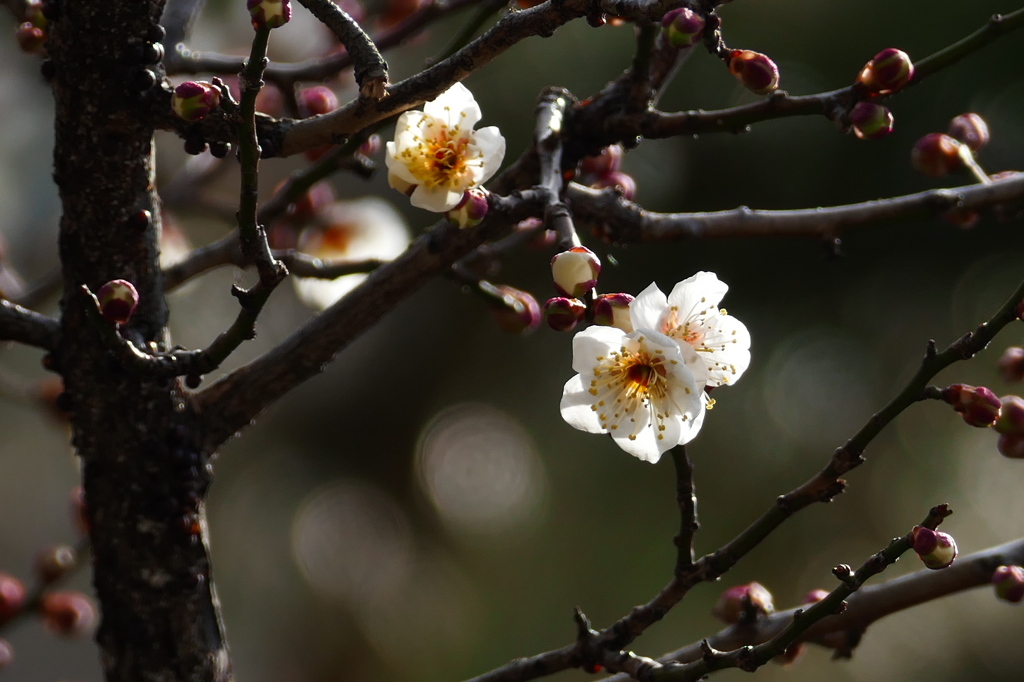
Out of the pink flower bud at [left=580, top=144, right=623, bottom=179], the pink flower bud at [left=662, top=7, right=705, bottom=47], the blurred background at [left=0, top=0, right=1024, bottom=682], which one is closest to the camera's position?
the pink flower bud at [left=662, top=7, right=705, bottom=47]

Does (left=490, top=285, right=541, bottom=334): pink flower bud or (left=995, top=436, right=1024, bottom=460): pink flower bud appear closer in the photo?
(left=995, top=436, right=1024, bottom=460): pink flower bud

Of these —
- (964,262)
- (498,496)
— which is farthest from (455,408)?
(964,262)

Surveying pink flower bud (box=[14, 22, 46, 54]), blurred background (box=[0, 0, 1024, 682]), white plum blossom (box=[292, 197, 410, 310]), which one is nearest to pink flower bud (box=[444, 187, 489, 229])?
pink flower bud (box=[14, 22, 46, 54])

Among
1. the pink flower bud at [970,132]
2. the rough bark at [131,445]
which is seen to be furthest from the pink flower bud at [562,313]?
the pink flower bud at [970,132]

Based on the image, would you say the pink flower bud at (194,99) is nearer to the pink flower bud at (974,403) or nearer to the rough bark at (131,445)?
the rough bark at (131,445)

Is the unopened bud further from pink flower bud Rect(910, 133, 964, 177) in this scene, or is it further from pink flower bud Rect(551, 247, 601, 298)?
pink flower bud Rect(910, 133, 964, 177)

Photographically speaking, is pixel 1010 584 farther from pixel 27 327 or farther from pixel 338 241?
pixel 338 241
